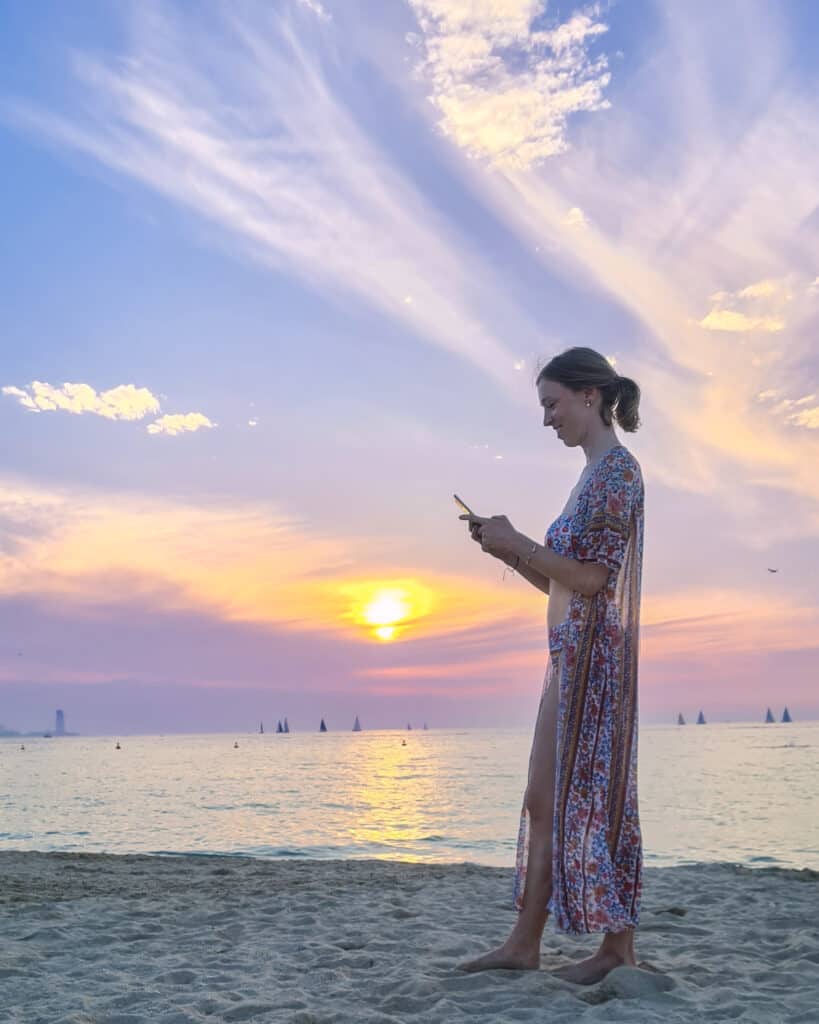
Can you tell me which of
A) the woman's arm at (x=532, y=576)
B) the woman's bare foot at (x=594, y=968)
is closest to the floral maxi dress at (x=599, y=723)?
the woman's arm at (x=532, y=576)

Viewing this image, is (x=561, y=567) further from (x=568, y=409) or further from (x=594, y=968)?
(x=594, y=968)

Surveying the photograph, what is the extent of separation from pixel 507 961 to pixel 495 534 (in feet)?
5.91

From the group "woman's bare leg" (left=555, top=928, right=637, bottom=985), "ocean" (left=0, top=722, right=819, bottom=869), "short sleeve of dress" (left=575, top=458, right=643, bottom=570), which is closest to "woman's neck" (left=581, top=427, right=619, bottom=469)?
"short sleeve of dress" (left=575, top=458, right=643, bottom=570)

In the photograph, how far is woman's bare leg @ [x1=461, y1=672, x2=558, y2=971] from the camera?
3598 millimetres

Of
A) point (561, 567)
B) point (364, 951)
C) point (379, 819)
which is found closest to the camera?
point (561, 567)

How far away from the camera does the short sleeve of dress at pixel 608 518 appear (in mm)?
3520

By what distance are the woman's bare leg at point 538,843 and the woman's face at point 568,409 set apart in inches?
39.7

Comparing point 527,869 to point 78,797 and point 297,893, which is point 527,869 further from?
point 78,797

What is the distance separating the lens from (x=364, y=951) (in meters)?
4.53

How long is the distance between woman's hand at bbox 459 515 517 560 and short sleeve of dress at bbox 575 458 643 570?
0.93 ft

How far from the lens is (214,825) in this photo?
1512 cm

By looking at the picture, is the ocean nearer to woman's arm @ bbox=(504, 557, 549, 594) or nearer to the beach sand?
the beach sand

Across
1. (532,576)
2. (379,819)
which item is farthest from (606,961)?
(379,819)

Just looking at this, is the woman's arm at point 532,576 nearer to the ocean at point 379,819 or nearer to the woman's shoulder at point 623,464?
the woman's shoulder at point 623,464
